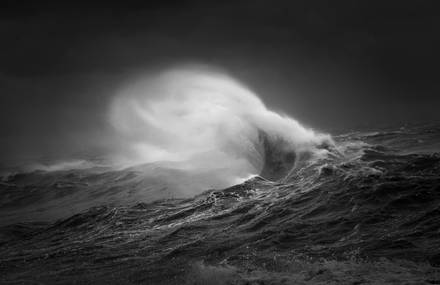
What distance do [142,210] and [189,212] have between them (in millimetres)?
3156

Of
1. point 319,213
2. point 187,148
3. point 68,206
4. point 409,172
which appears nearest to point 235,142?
point 187,148

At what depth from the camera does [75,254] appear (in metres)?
12.3

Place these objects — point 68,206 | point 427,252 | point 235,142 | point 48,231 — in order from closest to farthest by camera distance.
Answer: point 427,252 → point 48,231 → point 68,206 → point 235,142

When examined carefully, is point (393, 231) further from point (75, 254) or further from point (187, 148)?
point (187, 148)

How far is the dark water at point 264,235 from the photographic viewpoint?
8.48 metres

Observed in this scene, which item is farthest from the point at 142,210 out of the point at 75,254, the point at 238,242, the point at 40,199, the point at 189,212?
the point at 40,199

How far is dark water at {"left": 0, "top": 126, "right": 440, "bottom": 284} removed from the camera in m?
8.48

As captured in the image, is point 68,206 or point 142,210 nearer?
point 142,210

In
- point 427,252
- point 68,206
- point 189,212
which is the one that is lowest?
point 427,252

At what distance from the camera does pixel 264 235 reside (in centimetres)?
1136

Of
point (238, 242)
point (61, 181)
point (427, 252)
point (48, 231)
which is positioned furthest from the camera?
point (61, 181)

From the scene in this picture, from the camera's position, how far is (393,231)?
9.80m

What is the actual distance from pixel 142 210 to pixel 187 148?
19.5 meters

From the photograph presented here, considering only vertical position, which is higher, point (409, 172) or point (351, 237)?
point (409, 172)
